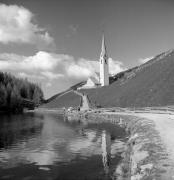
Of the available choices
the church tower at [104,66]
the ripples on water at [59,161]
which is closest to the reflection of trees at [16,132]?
the ripples on water at [59,161]

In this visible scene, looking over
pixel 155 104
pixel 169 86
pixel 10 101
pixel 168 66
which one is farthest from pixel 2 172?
pixel 10 101

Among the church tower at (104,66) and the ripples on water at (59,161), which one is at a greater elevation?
the church tower at (104,66)

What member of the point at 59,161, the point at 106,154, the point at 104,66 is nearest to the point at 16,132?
the point at 106,154

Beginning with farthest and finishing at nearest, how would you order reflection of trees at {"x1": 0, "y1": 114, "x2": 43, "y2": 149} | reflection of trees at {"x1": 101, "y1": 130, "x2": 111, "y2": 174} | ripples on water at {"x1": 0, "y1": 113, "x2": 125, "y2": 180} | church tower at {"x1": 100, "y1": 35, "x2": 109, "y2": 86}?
church tower at {"x1": 100, "y1": 35, "x2": 109, "y2": 86} → reflection of trees at {"x1": 0, "y1": 114, "x2": 43, "y2": 149} → reflection of trees at {"x1": 101, "y1": 130, "x2": 111, "y2": 174} → ripples on water at {"x1": 0, "y1": 113, "x2": 125, "y2": 180}

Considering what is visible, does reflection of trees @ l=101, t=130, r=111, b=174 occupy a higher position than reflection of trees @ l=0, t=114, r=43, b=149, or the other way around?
reflection of trees @ l=0, t=114, r=43, b=149

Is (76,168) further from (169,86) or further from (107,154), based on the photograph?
(169,86)

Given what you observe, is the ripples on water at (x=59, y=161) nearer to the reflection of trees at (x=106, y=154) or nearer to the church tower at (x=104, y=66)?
the reflection of trees at (x=106, y=154)

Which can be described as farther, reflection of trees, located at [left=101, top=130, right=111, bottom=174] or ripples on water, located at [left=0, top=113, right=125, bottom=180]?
reflection of trees, located at [left=101, top=130, right=111, bottom=174]

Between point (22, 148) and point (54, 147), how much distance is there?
3.20 meters

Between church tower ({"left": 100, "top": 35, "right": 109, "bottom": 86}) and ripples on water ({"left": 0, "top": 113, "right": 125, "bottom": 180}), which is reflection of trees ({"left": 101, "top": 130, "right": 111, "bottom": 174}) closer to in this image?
ripples on water ({"left": 0, "top": 113, "right": 125, "bottom": 180})

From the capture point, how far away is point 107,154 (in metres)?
24.3

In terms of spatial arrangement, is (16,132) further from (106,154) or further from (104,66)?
(104,66)

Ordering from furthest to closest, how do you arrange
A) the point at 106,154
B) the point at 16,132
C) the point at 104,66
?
the point at 104,66 → the point at 16,132 → the point at 106,154

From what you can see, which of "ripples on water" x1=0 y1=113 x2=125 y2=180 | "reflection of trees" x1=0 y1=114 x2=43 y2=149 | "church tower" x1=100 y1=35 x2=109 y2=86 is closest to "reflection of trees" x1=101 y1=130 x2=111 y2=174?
"ripples on water" x1=0 y1=113 x2=125 y2=180
